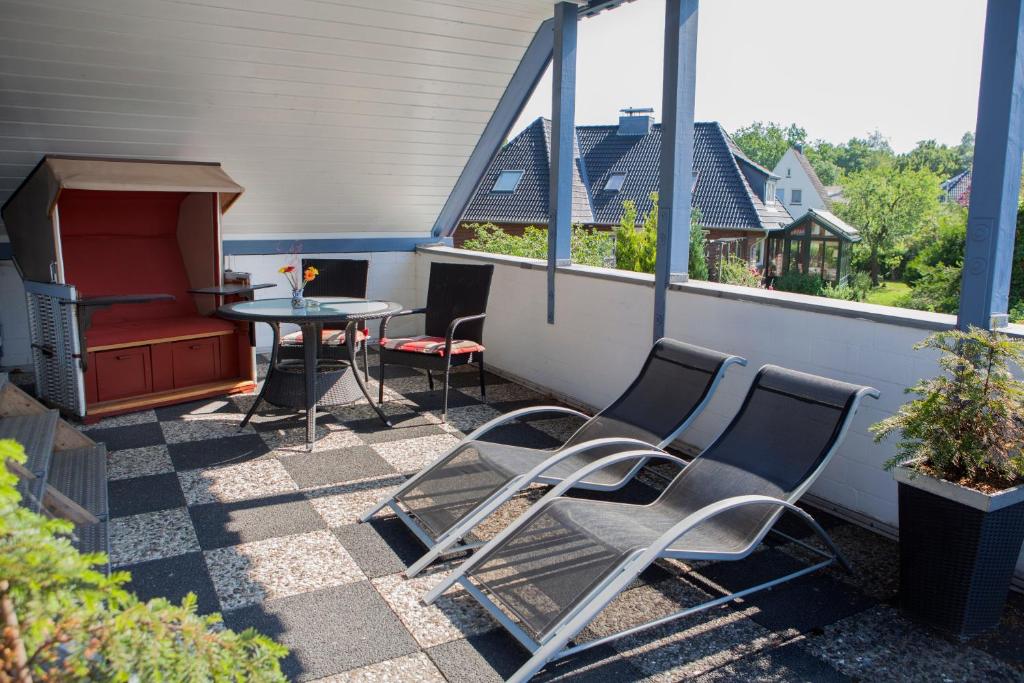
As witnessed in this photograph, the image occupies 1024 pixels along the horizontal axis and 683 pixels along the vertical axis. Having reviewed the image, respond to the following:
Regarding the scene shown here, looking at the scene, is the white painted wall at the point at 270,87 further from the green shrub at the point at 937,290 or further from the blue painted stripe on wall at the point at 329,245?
the green shrub at the point at 937,290

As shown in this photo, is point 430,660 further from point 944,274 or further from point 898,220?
point 898,220

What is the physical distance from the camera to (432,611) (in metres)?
2.97

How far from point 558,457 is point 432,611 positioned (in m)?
0.87

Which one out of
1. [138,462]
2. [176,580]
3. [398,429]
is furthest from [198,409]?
[176,580]

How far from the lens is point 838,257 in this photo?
35.7 metres

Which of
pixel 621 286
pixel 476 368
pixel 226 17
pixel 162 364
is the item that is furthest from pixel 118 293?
pixel 621 286

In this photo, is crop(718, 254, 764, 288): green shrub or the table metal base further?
crop(718, 254, 764, 288): green shrub

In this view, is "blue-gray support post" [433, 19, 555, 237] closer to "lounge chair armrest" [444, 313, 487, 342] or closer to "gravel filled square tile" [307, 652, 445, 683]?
"lounge chair armrest" [444, 313, 487, 342]

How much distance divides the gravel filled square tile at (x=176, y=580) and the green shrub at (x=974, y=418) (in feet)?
8.66

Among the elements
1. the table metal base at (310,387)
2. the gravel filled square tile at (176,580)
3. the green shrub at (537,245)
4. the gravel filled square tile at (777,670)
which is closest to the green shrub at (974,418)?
the gravel filled square tile at (777,670)

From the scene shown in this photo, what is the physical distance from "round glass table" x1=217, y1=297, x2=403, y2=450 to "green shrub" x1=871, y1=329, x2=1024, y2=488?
3103mm

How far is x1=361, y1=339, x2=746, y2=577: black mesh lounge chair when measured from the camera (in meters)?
3.43

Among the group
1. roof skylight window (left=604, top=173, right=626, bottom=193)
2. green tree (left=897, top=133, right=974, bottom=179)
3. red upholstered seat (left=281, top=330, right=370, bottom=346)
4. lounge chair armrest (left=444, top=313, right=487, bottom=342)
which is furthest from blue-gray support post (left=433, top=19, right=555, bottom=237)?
green tree (left=897, top=133, right=974, bottom=179)

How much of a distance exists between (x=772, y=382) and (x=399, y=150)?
4.41 metres
